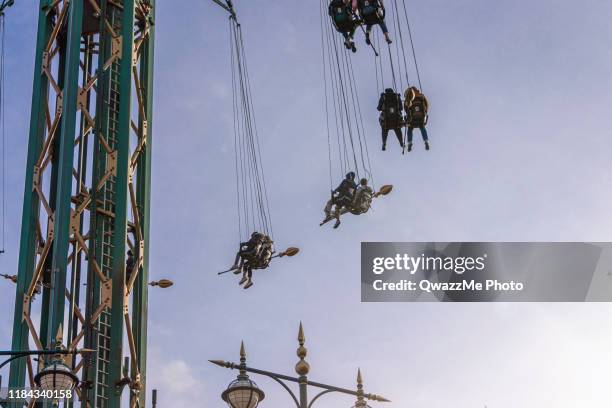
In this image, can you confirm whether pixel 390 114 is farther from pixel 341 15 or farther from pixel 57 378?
pixel 57 378

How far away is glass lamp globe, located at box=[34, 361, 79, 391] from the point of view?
19984mm

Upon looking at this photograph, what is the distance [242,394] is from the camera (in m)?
21.1

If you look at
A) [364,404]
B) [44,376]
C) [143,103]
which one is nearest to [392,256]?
[143,103]

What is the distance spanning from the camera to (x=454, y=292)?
107 feet

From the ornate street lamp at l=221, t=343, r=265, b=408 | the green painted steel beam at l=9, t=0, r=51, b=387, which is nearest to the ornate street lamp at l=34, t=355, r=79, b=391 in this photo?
the ornate street lamp at l=221, t=343, r=265, b=408

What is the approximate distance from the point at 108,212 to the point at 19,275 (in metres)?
2.48

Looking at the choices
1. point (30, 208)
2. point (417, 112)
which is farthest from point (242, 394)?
point (30, 208)

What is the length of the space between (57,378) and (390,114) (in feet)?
40.1

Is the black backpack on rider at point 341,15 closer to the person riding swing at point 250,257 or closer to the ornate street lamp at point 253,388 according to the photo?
the person riding swing at point 250,257

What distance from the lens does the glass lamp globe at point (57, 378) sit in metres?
20.0

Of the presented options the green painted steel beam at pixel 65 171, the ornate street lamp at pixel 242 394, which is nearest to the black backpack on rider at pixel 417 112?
the green painted steel beam at pixel 65 171

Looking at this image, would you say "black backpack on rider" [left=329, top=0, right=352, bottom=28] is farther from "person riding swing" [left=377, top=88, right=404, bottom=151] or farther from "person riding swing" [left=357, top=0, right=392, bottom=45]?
"person riding swing" [left=377, top=88, right=404, bottom=151]

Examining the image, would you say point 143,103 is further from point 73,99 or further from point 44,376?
point 44,376

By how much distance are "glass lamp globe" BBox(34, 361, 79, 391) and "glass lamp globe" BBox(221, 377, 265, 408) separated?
8.14 feet
